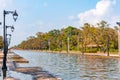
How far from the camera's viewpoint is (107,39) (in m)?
83.1

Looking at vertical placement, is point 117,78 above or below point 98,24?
below

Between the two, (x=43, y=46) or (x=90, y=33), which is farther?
(x=43, y=46)

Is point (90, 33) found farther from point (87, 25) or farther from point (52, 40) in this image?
point (52, 40)

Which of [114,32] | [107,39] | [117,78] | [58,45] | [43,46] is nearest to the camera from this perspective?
[117,78]

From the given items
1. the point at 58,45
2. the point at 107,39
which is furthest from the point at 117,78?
the point at 58,45

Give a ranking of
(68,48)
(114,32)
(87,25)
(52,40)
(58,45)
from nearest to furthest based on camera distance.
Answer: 1. (114,32)
2. (87,25)
3. (68,48)
4. (58,45)
5. (52,40)

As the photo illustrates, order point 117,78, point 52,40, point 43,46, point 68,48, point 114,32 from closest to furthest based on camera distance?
point 117,78 < point 114,32 < point 68,48 < point 52,40 < point 43,46

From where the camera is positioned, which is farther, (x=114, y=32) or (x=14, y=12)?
(x=114, y=32)

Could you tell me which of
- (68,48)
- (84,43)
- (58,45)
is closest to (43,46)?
(58,45)

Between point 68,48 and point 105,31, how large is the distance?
112 ft

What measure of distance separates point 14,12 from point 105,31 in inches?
2548

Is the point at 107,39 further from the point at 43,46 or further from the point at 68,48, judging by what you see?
the point at 43,46

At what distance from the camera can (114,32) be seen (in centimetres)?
8875

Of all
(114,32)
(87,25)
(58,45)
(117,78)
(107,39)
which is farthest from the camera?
(58,45)
